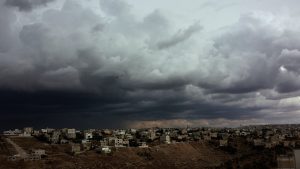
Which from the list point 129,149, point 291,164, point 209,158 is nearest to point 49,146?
point 129,149

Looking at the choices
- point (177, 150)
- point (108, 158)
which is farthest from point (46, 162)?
point (177, 150)

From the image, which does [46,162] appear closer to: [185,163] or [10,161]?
[10,161]

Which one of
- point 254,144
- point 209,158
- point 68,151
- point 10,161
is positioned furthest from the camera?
point 254,144

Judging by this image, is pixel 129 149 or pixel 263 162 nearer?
pixel 263 162

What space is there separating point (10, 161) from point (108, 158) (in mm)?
32266

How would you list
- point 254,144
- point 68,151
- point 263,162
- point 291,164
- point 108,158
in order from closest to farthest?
point 291,164 → point 263,162 → point 108,158 → point 68,151 → point 254,144

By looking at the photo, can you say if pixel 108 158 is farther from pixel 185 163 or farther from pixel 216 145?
pixel 216 145

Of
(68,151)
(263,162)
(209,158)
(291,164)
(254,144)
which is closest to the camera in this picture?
(291,164)

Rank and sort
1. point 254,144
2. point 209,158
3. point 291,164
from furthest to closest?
point 254,144 < point 209,158 < point 291,164

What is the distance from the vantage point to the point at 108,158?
148000 mm

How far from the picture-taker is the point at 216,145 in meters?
200

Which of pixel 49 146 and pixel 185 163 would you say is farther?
pixel 49 146

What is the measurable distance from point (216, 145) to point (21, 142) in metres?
85.9

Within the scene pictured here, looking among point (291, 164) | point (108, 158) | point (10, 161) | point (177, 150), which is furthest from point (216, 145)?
point (291, 164)
